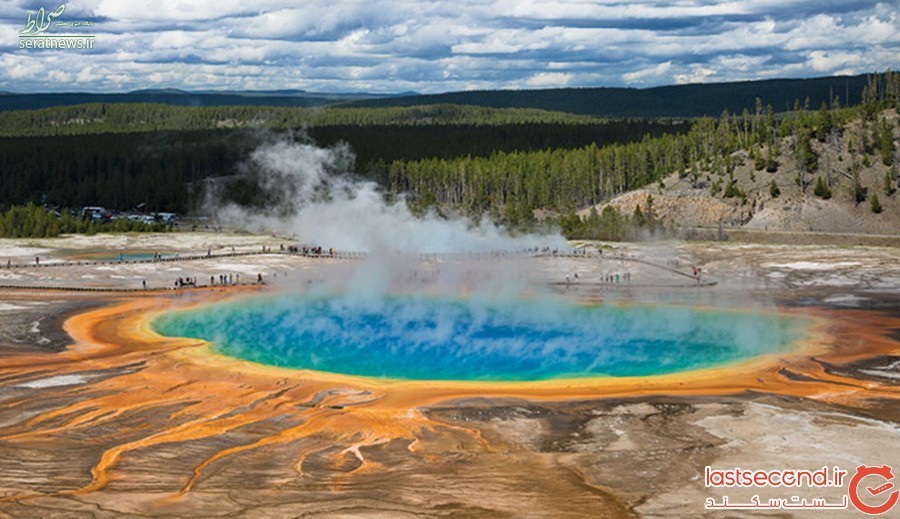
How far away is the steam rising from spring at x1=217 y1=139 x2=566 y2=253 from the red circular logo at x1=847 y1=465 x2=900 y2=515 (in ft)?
133

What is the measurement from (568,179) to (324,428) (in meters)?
62.8

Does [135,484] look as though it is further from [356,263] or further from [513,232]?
[513,232]

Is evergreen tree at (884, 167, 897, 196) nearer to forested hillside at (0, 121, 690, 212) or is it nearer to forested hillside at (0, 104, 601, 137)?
forested hillside at (0, 121, 690, 212)

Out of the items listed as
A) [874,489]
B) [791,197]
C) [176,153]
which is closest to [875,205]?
[791,197]

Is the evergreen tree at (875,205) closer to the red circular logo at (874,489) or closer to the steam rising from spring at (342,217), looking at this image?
the steam rising from spring at (342,217)

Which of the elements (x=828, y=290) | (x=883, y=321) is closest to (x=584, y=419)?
(x=883, y=321)

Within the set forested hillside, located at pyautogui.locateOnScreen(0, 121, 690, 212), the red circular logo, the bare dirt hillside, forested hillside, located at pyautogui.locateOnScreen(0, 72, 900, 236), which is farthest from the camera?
forested hillside, located at pyautogui.locateOnScreen(0, 121, 690, 212)

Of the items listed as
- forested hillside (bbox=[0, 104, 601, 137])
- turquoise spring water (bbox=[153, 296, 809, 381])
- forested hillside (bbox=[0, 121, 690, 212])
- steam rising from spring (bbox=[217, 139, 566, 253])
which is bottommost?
turquoise spring water (bbox=[153, 296, 809, 381])

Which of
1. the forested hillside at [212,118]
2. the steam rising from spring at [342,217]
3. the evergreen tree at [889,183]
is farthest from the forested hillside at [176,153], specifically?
the evergreen tree at [889,183]

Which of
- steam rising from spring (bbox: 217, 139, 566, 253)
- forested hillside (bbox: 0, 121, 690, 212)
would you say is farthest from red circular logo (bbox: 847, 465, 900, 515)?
forested hillside (bbox: 0, 121, 690, 212)

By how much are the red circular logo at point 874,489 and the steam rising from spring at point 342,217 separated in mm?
40642

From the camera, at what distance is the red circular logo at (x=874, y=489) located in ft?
64.1

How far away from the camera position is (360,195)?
7569 centimetres

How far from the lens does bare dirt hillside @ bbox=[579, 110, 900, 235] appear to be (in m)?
70.8
